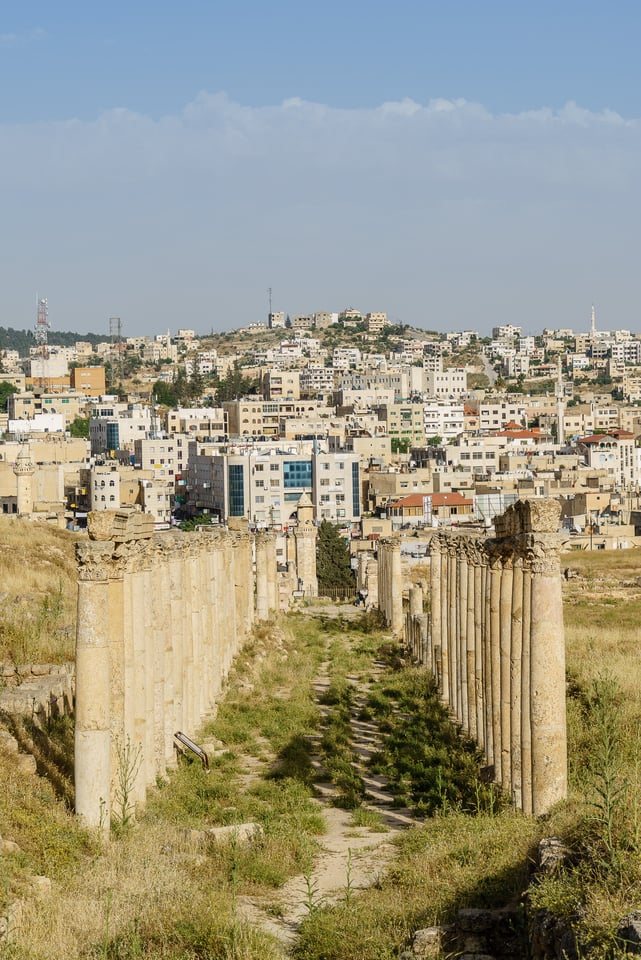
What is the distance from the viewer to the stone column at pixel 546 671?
540 inches

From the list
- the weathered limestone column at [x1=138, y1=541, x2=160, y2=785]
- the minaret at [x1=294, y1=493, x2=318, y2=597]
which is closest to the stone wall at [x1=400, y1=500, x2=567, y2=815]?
the weathered limestone column at [x1=138, y1=541, x2=160, y2=785]

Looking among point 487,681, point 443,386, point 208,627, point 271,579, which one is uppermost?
point 443,386

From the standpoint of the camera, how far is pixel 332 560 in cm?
7556

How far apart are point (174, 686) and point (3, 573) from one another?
13202 mm

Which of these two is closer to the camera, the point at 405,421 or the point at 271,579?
the point at 271,579

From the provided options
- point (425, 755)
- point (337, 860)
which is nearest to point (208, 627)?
point (425, 755)

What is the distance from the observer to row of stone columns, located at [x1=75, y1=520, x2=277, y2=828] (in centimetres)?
1403

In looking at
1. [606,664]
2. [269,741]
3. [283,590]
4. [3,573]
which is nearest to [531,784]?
[269,741]

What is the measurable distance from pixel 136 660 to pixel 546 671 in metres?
4.85

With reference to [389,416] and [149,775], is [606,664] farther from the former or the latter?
[389,416]

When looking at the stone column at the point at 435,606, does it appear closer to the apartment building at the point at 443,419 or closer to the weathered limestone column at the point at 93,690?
the weathered limestone column at the point at 93,690

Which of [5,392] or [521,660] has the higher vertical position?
[5,392]

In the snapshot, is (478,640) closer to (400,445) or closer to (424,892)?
(424,892)

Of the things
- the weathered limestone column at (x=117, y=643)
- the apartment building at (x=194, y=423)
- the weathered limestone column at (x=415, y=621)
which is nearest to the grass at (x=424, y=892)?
the weathered limestone column at (x=117, y=643)
